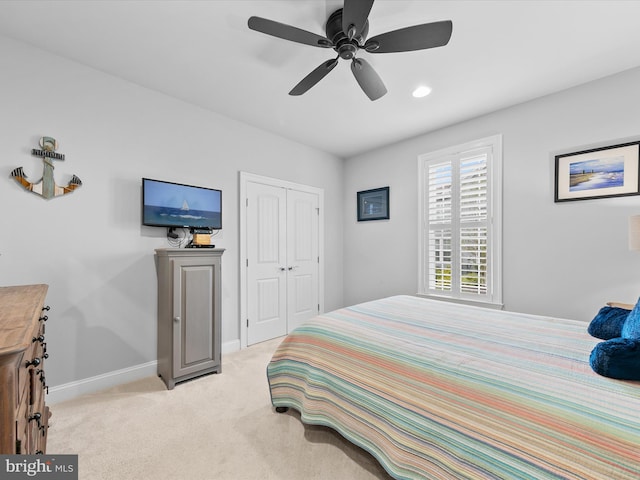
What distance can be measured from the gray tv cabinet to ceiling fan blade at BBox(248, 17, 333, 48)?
1805 millimetres

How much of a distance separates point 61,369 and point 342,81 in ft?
11.0

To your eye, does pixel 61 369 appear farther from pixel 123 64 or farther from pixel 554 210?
pixel 554 210

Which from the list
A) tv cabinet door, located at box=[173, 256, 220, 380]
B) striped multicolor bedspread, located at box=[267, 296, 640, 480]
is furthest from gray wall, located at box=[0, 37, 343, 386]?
striped multicolor bedspread, located at box=[267, 296, 640, 480]

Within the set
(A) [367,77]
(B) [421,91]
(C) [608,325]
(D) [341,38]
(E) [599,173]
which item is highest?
(B) [421,91]

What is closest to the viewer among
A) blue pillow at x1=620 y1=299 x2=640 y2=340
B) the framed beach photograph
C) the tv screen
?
blue pillow at x1=620 y1=299 x2=640 y2=340

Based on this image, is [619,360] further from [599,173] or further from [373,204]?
[373,204]

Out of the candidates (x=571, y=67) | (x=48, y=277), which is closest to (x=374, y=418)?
(x=48, y=277)

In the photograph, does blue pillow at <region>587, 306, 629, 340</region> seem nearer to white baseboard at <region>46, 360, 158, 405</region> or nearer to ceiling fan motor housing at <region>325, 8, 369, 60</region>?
ceiling fan motor housing at <region>325, 8, 369, 60</region>

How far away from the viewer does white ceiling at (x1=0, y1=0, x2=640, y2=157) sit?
179cm

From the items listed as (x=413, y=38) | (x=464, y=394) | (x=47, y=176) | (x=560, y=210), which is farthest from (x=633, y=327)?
(x=47, y=176)

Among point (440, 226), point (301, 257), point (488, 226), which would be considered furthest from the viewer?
point (301, 257)

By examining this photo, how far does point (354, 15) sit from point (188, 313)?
8.38 feet

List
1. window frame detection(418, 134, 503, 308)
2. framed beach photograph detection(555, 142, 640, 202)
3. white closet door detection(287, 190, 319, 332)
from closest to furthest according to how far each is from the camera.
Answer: framed beach photograph detection(555, 142, 640, 202), window frame detection(418, 134, 503, 308), white closet door detection(287, 190, 319, 332)

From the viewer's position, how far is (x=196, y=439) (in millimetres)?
1760
